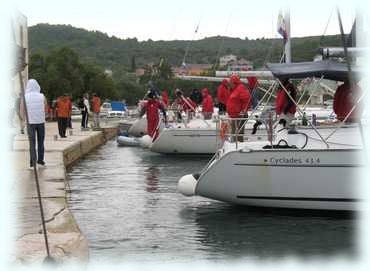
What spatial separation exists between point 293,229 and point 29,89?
19.8 ft

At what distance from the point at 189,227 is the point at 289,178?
165 cm

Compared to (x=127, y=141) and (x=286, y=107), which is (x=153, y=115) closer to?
(x=127, y=141)

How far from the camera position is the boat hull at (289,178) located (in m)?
10.4

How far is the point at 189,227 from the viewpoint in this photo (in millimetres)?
10422

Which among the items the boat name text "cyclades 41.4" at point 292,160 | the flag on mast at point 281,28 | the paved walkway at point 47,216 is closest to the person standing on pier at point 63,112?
the paved walkway at point 47,216

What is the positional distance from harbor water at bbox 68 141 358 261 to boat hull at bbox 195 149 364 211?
271 millimetres

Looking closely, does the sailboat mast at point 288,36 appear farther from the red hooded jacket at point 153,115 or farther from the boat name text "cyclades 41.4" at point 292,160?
the red hooded jacket at point 153,115

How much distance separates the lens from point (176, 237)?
31.6ft

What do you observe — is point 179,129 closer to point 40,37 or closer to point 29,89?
point 29,89

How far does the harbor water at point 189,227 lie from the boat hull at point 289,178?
0.89 feet

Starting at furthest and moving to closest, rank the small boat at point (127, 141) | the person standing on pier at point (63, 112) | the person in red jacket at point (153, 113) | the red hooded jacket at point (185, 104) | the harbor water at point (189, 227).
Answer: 1. the small boat at point (127, 141)
2. the person standing on pier at point (63, 112)
3. the red hooded jacket at point (185, 104)
4. the person in red jacket at point (153, 113)
5. the harbor water at point (189, 227)

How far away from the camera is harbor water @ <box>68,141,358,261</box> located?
877 cm

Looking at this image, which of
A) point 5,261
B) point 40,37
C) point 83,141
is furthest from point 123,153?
point 40,37

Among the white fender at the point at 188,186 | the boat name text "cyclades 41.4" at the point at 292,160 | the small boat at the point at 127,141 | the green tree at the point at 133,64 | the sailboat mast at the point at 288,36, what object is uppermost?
the green tree at the point at 133,64
